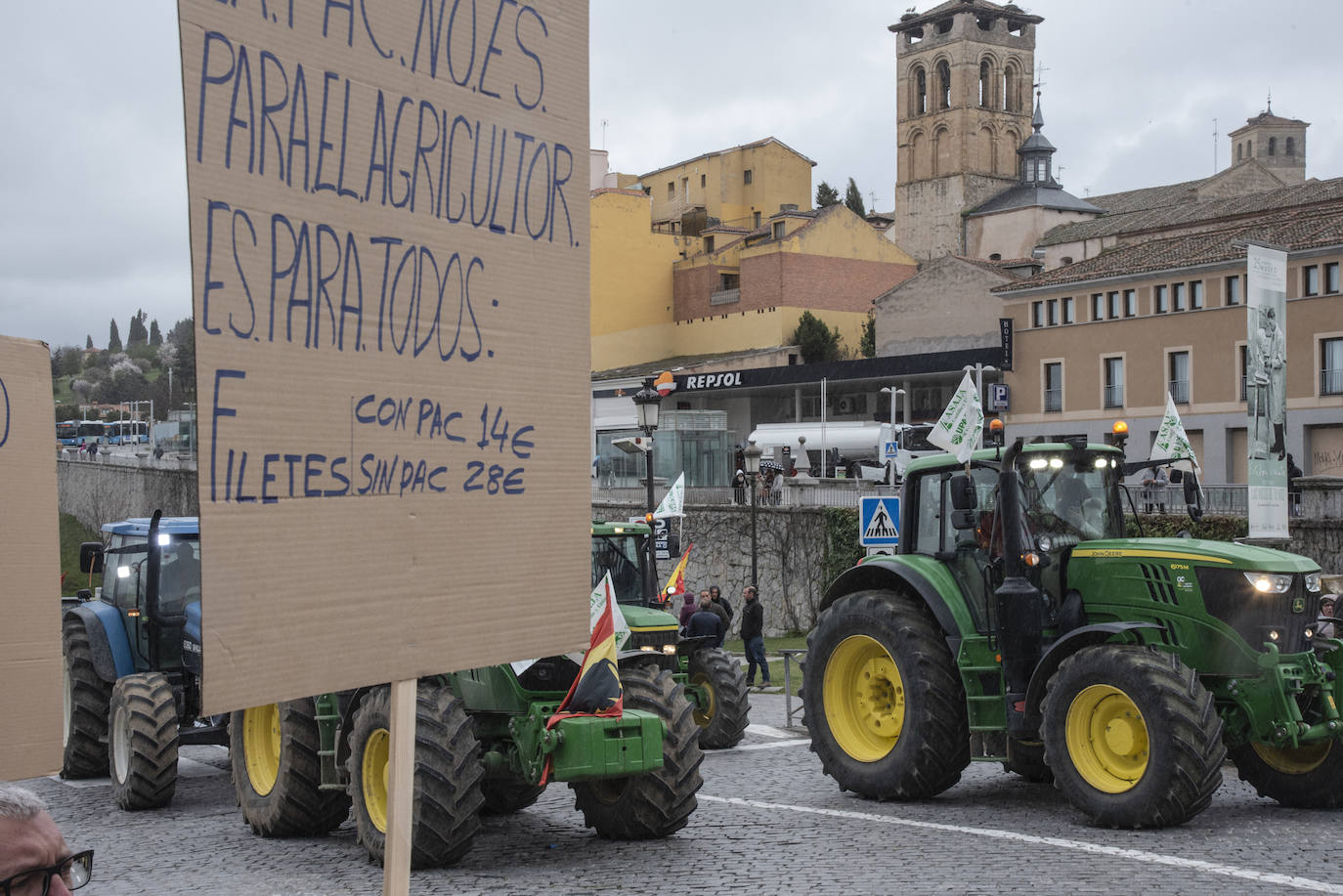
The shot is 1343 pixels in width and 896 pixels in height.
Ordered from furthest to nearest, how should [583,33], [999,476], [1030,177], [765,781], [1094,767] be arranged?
[1030,177], [765,781], [999,476], [1094,767], [583,33]

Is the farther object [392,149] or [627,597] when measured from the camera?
[627,597]

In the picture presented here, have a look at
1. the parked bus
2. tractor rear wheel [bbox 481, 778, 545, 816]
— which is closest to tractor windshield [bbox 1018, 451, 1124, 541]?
tractor rear wheel [bbox 481, 778, 545, 816]

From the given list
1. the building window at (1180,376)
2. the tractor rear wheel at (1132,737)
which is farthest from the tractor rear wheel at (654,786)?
the building window at (1180,376)

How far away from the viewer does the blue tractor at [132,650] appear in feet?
42.5

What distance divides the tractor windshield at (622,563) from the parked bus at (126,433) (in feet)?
406

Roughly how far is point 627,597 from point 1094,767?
16.3ft

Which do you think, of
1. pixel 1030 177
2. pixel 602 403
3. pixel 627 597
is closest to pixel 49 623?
pixel 627 597

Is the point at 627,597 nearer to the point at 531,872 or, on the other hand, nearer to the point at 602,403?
the point at 531,872

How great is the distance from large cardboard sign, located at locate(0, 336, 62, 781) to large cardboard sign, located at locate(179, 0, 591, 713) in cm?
73

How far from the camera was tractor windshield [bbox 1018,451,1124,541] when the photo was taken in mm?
11219

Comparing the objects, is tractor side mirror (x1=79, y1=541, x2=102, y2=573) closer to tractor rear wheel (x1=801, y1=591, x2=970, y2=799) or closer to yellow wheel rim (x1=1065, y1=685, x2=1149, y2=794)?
tractor rear wheel (x1=801, y1=591, x2=970, y2=799)

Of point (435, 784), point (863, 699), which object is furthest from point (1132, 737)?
point (435, 784)

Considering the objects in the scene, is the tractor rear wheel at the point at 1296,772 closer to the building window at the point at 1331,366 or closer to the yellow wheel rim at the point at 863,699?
the yellow wheel rim at the point at 863,699

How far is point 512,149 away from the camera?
4367 millimetres
